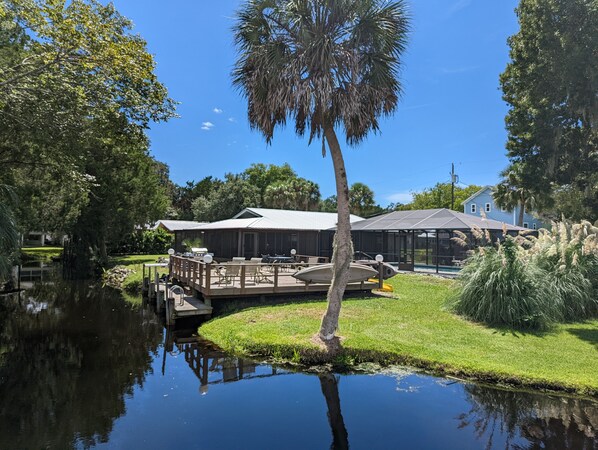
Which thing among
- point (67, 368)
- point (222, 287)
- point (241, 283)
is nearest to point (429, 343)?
point (241, 283)

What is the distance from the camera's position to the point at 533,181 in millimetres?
15531

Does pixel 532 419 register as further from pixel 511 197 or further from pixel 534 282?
pixel 511 197

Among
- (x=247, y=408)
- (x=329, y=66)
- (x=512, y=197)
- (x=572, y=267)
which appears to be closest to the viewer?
(x=247, y=408)

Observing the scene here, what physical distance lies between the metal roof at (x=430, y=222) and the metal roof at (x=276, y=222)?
3408mm

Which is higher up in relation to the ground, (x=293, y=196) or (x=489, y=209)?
(x=293, y=196)

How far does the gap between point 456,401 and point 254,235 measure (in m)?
19.2

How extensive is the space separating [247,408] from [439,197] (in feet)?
164

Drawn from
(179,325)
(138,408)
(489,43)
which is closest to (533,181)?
(489,43)

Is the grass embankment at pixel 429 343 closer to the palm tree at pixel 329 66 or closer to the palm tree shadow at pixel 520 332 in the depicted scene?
the palm tree shadow at pixel 520 332

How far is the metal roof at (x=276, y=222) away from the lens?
2328cm

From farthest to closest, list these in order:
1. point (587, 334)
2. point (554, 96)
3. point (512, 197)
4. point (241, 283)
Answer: point (512, 197), point (554, 96), point (241, 283), point (587, 334)

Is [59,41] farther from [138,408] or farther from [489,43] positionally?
[489,43]

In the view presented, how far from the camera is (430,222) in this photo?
19188 mm

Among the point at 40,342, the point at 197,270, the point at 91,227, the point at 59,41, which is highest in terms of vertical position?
the point at 59,41
